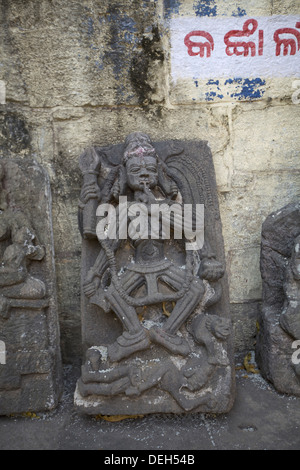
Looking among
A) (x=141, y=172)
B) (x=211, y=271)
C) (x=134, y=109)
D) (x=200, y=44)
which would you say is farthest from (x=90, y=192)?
(x=200, y=44)

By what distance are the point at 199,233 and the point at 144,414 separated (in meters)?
1.08

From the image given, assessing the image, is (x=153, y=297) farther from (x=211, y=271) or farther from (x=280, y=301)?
(x=280, y=301)

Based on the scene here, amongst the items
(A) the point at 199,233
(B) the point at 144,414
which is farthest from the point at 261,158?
(B) the point at 144,414

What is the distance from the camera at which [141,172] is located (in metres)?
2.25

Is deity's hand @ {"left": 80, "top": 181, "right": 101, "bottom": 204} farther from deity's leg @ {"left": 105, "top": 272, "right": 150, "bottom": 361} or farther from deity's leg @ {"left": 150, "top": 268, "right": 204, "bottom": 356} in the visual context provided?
deity's leg @ {"left": 150, "top": 268, "right": 204, "bottom": 356}

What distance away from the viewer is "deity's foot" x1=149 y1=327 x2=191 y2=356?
2.00m

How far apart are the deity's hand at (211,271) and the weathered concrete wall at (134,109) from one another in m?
0.55

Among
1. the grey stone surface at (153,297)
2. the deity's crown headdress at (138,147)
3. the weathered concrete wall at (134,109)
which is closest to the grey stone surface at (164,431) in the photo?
the grey stone surface at (153,297)

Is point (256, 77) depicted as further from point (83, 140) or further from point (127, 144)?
point (83, 140)

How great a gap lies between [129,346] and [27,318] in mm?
628

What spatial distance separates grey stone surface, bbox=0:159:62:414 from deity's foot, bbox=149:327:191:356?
641mm

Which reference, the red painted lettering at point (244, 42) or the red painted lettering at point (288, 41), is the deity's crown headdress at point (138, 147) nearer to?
the red painted lettering at point (244, 42)

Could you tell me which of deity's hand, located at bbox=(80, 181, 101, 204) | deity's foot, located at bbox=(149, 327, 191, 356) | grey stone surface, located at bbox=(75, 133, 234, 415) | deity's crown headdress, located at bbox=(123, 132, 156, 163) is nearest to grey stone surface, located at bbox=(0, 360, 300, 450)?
grey stone surface, located at bbox=(75, 133, 234, 415)

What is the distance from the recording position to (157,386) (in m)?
1.98
